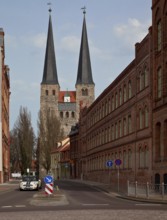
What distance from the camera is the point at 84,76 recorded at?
167 metres

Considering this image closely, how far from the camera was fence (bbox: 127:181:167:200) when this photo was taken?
102ft

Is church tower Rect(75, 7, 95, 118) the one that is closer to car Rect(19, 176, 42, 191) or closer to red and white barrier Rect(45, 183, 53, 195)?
car Rect(19, 176, 42, 191)

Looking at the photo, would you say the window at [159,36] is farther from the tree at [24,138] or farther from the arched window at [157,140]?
the tree at [24,138]

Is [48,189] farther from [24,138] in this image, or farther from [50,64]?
[50,64]

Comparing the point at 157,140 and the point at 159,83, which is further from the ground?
the point at 159,83

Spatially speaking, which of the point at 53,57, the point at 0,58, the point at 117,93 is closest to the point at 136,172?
the point at 117,93

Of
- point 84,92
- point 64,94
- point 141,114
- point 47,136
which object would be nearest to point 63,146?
point 47,136

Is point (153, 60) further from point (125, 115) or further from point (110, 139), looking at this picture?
point (110, 139)

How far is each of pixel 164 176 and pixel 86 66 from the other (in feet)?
410

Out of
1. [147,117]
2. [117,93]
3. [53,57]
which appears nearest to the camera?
[147,117]

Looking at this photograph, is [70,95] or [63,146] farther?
[70,95]

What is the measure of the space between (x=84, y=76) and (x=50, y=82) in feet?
37.9

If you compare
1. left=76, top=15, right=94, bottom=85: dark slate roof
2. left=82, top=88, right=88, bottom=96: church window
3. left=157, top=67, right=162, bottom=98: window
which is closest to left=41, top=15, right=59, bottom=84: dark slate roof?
left=76, top=15, right=94, bottom=85: dark slate roof

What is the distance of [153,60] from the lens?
134 ft
